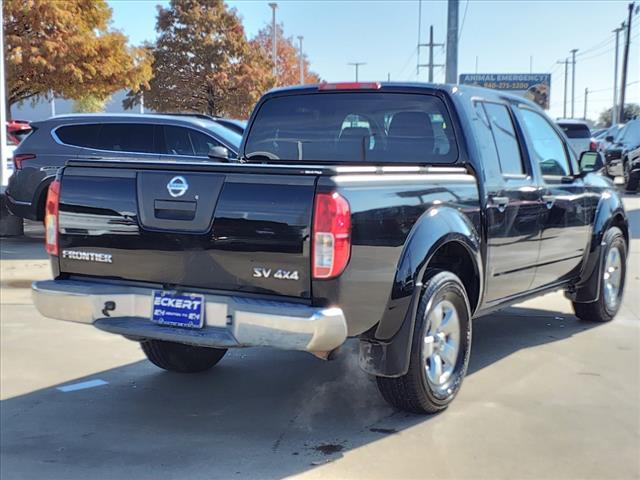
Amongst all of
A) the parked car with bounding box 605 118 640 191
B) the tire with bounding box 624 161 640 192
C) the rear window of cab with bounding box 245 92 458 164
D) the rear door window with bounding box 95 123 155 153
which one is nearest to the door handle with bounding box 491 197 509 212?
the rear window of cab with bounding box 245 92 458 164

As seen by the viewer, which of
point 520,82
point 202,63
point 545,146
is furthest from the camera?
point 520,82

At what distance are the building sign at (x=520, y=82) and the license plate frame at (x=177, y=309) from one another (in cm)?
5301

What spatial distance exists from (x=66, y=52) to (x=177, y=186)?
18.2 m

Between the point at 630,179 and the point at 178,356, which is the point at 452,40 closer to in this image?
the point at 630,179

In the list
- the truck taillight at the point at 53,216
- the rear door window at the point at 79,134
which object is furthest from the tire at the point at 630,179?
the truck taillight at the point at 53,216

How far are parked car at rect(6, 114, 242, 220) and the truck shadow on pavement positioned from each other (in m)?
5.07

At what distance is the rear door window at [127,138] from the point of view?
10062 mm

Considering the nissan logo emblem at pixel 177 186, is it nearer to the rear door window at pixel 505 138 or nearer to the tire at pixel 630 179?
the rear door window at pixel 505 138

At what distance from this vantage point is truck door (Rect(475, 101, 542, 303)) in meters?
4.62

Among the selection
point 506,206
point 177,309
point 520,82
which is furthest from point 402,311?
point 520,82

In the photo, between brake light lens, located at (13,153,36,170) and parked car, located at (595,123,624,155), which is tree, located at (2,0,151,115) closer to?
brake light lens, located at (13,153,36,170)

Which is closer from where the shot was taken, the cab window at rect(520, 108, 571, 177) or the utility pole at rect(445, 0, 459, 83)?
the cab window at rect(520, 108, 571, 177)

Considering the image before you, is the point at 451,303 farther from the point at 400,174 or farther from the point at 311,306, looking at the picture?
the point at 311,306

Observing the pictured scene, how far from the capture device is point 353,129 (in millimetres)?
4988
